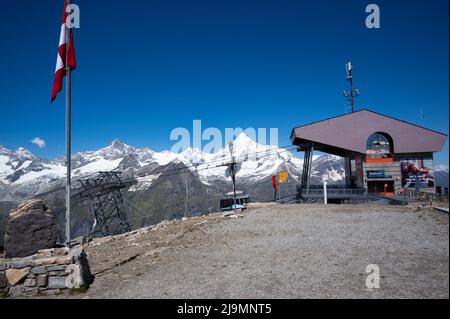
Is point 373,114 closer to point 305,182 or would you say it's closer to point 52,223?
point 305,182

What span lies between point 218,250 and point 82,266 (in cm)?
571

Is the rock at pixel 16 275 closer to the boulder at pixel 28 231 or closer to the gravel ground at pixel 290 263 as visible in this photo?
the gravel ground at pixel 290 263

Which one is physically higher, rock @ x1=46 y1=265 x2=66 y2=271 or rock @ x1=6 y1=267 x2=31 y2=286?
rock @ x1=46 y1=265 x2=66 y2=271

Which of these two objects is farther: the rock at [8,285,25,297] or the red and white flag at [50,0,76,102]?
the red and white flag at [50,0,76,102]

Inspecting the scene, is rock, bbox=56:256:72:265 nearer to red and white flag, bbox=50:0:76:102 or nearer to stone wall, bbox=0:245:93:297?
stone wall, bbox=0:245:93:297

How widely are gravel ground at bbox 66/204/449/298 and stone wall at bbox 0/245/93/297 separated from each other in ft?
2.59

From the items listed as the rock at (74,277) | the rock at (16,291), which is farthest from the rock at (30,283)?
the rock at (74,277)

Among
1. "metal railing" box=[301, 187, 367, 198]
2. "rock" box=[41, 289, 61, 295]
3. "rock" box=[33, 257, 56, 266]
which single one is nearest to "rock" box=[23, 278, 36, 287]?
"rock" box=[41, 289, 61, 295]

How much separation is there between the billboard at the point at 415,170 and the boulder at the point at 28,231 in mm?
35634

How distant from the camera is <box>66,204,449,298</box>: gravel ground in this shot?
7.28m

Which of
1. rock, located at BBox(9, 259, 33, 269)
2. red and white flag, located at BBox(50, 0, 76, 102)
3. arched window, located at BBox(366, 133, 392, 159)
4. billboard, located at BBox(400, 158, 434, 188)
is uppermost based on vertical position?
red and white flag, located at BBox(50, 0, 76, 102)

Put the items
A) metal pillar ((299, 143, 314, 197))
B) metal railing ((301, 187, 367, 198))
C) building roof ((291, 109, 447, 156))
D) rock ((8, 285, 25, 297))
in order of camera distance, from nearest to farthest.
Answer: rock ((8, 285, 25, 297)) → building roof ((291, 109, 447, 156)) → metal railing ((301, 187, 367, 198)) → metal pillar ((299, 143, 314, 197))
